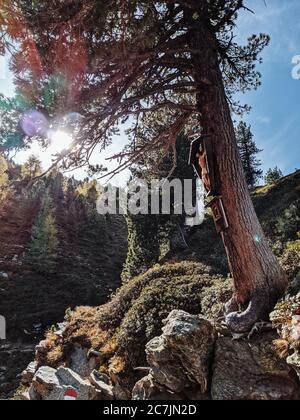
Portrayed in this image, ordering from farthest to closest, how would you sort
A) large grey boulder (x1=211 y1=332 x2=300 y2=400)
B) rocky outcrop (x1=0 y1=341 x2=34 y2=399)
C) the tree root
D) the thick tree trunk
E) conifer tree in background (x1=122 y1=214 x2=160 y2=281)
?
conifer tree in background (x1=122 y1=214 x2=160 y2=281)
rocky outcrop (x1=0 y1=341 x2=34 y2=399)
the thick tree trunk
the tree root
large grey boulder (x1=211 y1=332 x2=300 y2=400)

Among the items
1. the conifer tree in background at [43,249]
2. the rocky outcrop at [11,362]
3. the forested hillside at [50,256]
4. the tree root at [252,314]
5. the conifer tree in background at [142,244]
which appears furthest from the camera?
the conifer tree in background at [43,249]

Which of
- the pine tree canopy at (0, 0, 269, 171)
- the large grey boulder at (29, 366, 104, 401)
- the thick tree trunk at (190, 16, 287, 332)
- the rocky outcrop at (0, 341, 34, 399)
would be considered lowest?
the rocky outcrop at (0, 341, 34, 399)

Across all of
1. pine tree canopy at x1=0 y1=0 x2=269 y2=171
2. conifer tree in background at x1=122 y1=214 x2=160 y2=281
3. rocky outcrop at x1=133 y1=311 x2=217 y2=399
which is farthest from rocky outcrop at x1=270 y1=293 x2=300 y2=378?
conifer tree in background at x1=122 y1=214 x2=160 y2=281

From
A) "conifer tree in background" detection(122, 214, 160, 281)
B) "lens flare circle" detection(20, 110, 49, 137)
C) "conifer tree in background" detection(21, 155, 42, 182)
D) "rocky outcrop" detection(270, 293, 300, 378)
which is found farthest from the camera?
"conifer tree in background" detection(122, 214, 160, 281)

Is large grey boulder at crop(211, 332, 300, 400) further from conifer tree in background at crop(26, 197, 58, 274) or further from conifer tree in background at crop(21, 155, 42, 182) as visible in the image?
conifer tree in background at crop(26, 197, 58, 274)

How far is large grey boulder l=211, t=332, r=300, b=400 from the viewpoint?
183 inches

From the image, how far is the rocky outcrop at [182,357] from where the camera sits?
5273mm

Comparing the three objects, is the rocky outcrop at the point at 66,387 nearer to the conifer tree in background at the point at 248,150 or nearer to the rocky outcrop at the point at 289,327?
the rocky outcrop at the point at 289,327

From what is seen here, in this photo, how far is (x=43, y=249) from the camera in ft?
116

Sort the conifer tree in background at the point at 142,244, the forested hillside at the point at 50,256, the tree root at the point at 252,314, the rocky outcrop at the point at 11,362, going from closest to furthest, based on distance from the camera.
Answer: the tree root at the point at 252,314 < the rocky outcrop at the point at 11,362 < the conifer tree in background at the point at 142,244 < the forested hillside at the point at 50,256

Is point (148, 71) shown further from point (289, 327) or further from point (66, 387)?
point (66, 387)

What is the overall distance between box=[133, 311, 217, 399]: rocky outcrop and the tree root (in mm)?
361

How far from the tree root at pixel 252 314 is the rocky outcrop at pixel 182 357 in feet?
1.18

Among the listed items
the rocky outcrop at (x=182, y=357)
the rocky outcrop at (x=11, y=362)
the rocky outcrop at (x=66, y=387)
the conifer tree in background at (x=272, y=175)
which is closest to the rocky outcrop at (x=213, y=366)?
the rocky outcrop at (x=182, y=357)
